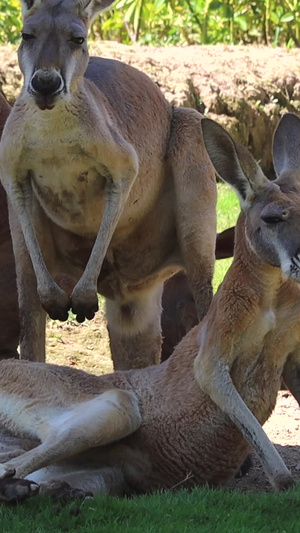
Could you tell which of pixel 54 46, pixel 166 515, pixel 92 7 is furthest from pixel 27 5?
pixel 166 515

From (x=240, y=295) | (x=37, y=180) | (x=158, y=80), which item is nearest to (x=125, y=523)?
(x=240, y=295)

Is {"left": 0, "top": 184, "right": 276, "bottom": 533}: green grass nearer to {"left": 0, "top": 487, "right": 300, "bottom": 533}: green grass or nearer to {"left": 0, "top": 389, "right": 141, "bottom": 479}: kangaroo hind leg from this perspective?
{"left": 0, "top": 487, "right": 300, "bottom": 533}: green grass

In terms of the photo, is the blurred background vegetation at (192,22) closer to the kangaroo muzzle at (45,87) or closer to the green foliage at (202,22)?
the green foliage at (202,22)

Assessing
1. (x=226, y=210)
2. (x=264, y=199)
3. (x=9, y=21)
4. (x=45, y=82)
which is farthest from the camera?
(x=9, y=21)

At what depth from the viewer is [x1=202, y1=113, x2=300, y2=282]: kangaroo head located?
15.4 feet

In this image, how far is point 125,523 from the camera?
4.24 metres

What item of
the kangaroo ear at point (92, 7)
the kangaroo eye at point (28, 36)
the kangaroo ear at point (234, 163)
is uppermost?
the kangaroo ear at point (92, 7)

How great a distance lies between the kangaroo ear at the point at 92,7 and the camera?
5809 millimetres

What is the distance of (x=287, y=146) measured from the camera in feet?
17.6

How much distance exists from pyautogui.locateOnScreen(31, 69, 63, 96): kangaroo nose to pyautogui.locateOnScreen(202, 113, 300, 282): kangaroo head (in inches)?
27.8

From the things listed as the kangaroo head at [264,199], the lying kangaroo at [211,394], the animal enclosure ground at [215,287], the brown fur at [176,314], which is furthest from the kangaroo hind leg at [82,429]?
the brown fur at [176,314]

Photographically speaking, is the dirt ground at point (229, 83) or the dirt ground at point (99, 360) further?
the dirt ground at point (229, 83)

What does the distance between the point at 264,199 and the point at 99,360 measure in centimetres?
340

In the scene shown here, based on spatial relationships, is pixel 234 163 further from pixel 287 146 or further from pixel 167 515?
pixel 167 515
